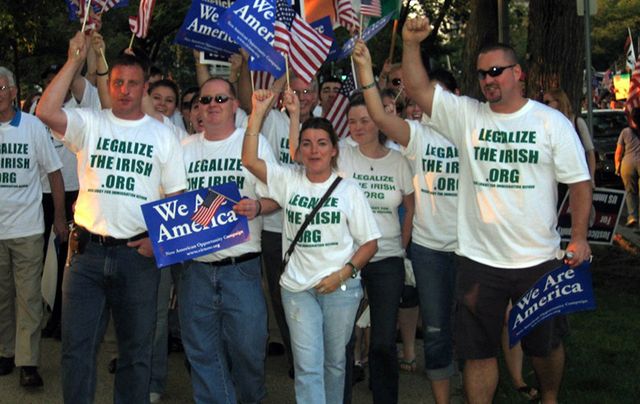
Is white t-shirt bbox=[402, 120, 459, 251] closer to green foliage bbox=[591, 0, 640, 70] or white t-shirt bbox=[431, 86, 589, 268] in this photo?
white t-shirt bbox=[431, 86, 589, 268]

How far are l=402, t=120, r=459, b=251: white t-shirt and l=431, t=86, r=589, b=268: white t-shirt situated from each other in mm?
424

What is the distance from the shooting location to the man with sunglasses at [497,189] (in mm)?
5660

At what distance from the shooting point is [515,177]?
5.68 metres

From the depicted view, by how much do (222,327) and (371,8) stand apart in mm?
3841

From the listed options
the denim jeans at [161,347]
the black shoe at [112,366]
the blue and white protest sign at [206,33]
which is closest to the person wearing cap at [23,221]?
the black shoe at [112,366]

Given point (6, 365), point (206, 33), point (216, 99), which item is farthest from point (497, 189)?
point (6, 365)

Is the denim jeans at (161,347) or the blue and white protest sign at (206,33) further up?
the blue and white protest sign at (206,33)

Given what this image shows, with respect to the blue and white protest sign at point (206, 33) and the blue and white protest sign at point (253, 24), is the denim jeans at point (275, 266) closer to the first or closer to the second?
the blue and white protest sign at point (253, 24)

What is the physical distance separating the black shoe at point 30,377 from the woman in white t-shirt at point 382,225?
2612mm

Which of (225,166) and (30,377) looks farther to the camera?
(30,377)

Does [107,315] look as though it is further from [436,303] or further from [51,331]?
[51,331]

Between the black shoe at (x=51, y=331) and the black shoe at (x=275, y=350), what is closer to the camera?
the black shoe at (x=275, y=350)

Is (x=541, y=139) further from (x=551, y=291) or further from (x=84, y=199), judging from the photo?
(x=84, y=199)

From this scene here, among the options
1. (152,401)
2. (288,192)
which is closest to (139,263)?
(288,192)
